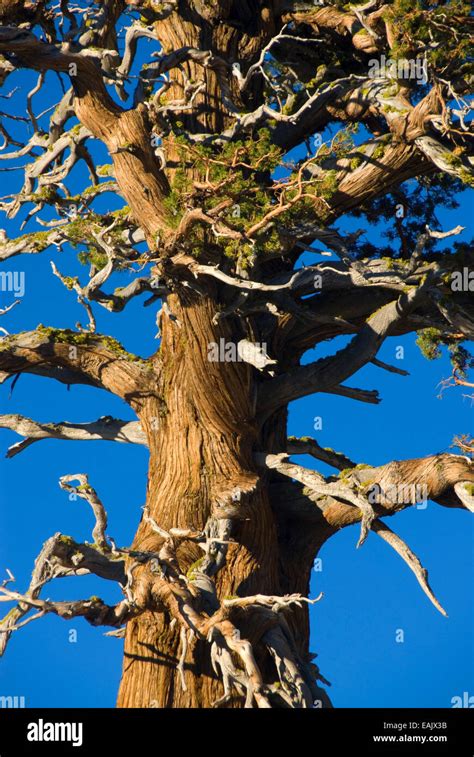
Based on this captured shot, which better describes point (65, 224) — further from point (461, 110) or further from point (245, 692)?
point (245, 692)

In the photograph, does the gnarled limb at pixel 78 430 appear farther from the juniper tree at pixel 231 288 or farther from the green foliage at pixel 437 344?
the green foliage at pixel 437 344

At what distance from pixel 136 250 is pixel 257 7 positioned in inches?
168

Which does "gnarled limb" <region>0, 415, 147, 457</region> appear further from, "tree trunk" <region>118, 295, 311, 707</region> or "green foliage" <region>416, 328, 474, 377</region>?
"green foliage" <region>416, 328, 474, 377</region>

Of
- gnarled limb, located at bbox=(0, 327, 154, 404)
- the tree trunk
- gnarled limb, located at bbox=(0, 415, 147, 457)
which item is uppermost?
gnarled limb, located at bbox=(0, 327, 154, 404)

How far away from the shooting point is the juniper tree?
1262cm

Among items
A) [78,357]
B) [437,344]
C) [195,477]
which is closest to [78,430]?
[78,357]

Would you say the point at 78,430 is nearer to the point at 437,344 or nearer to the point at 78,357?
the point at 78,357

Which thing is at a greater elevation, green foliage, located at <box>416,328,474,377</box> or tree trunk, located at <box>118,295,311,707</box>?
green foliage, located at <box>416,328,474,377</box>

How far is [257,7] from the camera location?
15.6 m

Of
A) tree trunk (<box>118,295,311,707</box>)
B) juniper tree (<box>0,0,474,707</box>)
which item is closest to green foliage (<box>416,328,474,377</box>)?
juniper tree (<box>0,0,474,707</box>)

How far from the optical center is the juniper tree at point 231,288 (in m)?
12.6

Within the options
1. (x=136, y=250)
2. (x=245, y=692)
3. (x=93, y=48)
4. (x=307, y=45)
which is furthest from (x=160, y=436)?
(x=307, y=45)

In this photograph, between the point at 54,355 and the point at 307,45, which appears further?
the point at 307,45
